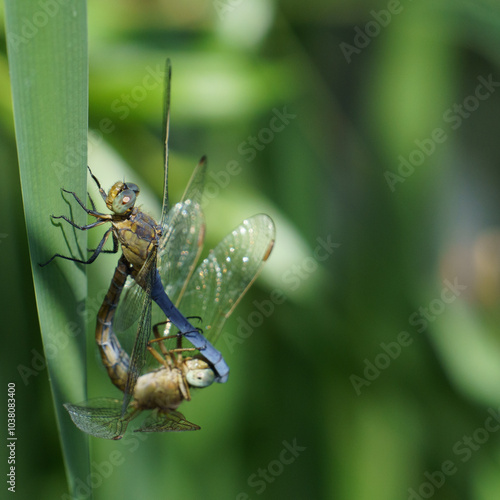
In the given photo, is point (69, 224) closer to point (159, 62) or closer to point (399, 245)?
point (159, 62)

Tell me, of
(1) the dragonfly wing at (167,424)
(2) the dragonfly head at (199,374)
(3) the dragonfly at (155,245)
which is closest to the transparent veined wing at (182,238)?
(3) the dragonfly at (155,245)

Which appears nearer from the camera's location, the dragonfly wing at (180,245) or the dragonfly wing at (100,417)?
the dragonfly wing at (100,417)

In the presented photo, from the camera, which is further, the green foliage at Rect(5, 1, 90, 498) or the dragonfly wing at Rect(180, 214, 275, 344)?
the dragonfly wing at Rect(180, 214, 275, 344)

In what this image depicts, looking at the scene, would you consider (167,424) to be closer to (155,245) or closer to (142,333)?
(142,333)

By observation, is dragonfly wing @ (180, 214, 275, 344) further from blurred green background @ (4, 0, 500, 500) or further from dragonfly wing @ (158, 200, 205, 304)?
blurred green background @ (4, 0, 500, 500)

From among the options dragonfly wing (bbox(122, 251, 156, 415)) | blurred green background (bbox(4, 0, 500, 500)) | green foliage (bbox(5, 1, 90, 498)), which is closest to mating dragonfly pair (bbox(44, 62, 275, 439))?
dragonfly wing (bbox(122, 251, 156, 415))

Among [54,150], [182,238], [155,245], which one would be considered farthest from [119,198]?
[54,150]

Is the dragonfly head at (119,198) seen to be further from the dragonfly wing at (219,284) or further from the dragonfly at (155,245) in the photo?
the dragonfly wing at (219,284)
